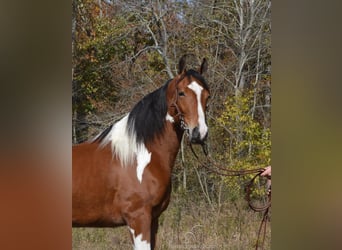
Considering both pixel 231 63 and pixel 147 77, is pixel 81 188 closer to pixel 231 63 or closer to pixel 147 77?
→ pixel 147 77

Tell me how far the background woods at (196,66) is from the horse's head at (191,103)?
0.07 m

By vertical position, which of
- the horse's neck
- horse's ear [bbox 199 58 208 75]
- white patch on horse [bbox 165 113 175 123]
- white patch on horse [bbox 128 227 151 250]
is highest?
horse's ear [bbox 199 58 208 75]

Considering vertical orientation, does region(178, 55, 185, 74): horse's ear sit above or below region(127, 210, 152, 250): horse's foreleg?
above

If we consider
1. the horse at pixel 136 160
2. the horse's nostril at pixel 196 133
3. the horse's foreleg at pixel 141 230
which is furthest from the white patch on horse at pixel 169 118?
the horse's foreleg at pixel 141 230

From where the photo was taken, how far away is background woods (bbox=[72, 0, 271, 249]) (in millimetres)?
3443

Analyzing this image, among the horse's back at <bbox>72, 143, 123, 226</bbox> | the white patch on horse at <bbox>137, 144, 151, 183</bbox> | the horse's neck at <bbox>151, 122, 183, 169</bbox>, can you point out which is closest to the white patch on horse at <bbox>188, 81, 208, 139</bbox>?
the horse's neck at <bbox>151, 122, 183, 169</bbox>

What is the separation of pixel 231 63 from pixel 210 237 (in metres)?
1.08

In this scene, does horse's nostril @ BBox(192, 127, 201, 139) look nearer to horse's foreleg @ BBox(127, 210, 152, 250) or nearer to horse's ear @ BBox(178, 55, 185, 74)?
horse's ear @ BBox(178, 55, 185, 74)

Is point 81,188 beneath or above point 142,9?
beneath

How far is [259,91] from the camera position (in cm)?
358

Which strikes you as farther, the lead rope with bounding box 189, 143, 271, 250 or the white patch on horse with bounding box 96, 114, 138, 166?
the lead rope with bounding box 189, 143, 271, 250
